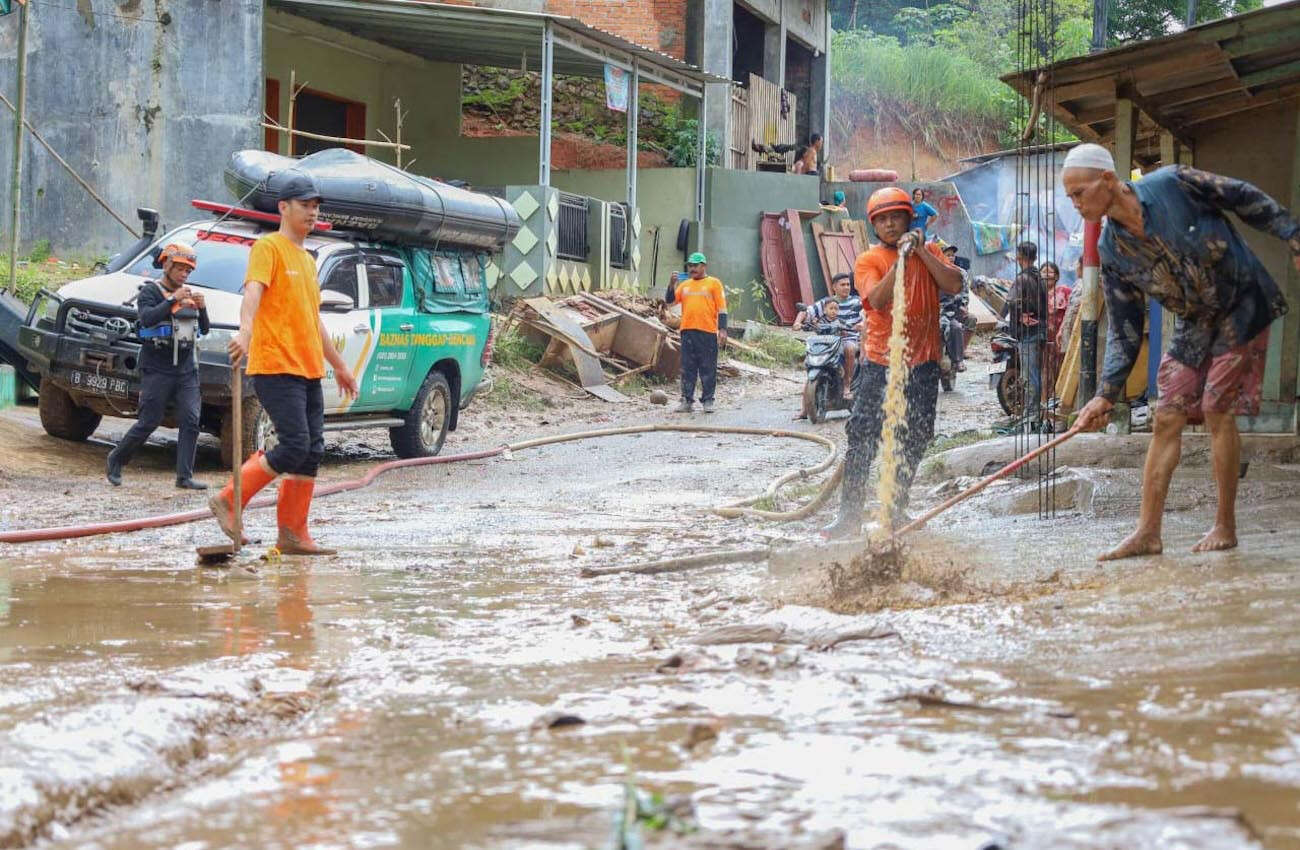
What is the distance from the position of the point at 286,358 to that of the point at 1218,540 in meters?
4.43

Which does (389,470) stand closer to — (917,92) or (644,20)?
(644,20)

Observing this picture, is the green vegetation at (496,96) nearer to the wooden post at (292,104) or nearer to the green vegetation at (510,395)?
the wooden post at (292,104)

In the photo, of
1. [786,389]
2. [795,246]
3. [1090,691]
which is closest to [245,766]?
[1090,691]

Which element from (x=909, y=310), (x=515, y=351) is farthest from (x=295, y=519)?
(x=515, y=351)

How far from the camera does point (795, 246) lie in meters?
26.9

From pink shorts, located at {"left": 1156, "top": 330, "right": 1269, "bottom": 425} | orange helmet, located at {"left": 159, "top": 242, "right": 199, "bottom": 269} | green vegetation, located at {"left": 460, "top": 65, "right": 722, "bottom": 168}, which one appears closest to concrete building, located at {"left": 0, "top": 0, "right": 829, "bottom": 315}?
green vegetation, located at {"left": 460, "top": 65, "right": 722, "bottom": 168}

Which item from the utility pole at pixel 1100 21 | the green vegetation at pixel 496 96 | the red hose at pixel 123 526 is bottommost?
the red hose at pixel 123 526

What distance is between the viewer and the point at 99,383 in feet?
37.1

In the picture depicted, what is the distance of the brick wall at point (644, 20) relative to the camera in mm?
27156

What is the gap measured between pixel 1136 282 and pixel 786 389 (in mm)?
15274

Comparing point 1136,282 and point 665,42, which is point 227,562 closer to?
point 1136,282

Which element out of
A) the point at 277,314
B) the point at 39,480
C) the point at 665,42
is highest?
the point at 665,42

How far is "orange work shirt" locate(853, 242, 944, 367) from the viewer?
751cm

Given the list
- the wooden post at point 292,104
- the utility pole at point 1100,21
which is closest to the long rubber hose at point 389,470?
the wooden post at point 292,104
